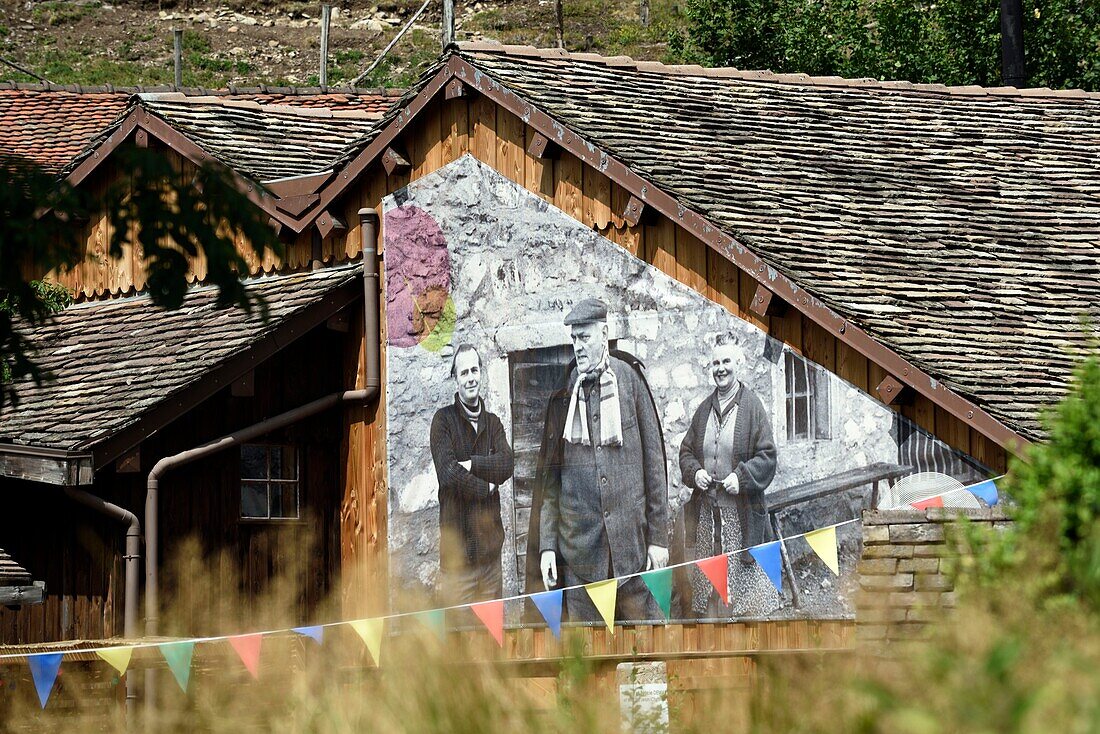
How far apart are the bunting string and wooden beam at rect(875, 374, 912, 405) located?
2.79ft

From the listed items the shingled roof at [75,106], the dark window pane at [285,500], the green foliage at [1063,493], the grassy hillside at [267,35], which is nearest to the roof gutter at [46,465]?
the dark window pane at [285,500]

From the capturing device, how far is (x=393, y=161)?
15.1 m

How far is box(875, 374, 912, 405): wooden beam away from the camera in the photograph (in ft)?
38.8

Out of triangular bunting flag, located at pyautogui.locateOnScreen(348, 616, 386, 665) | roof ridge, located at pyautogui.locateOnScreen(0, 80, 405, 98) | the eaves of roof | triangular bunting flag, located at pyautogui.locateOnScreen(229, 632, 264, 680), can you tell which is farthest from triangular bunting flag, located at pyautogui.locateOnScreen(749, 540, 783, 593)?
roof ridge, located at pyautogui.locateOnScreen(0, 80, 405, 98)

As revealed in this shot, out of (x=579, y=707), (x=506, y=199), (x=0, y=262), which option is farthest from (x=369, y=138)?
(x=579, y=707)

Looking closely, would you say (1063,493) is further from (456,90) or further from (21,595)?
Result: (456,90)

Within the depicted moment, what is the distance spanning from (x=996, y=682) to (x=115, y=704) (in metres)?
9.36

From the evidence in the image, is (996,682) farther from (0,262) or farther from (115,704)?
(115,704)

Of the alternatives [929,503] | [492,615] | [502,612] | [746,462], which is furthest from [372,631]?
[929,503]

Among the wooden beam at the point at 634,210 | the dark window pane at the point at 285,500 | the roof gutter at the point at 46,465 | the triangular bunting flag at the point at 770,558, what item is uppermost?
the wooden beam at the point at 634,210

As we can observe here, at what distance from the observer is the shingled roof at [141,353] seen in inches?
549

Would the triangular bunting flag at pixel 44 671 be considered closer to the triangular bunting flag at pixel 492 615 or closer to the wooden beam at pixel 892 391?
the triangular bunting flag at pixel 492 615

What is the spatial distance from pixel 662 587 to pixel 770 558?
4.23 feet

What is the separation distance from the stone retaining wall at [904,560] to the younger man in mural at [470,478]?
5468mm
